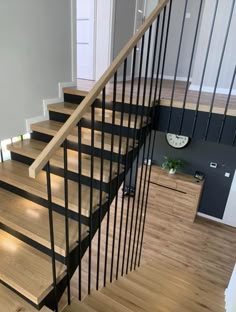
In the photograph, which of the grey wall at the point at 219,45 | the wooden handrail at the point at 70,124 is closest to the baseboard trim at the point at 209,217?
the grey wall at the point at 219,45

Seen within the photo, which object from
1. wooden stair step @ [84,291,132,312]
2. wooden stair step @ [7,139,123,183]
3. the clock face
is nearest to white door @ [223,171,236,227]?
the clock face

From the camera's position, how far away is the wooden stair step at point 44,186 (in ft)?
5.63

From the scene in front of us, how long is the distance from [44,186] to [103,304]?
100 centimetres

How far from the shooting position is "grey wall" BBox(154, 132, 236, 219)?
4723 mm

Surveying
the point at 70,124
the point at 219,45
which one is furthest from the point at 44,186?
the point at 219,45

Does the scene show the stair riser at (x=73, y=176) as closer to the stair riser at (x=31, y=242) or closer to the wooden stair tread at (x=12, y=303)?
the stair riser at (x=31, y=242)

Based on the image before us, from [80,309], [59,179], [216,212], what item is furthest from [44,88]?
[216,212]

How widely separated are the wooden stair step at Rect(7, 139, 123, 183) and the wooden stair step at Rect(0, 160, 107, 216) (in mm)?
124

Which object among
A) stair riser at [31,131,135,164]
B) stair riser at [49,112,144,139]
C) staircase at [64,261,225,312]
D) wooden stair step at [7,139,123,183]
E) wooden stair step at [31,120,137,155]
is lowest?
staircase at [64,261,225,312]

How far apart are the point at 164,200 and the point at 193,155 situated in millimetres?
1163

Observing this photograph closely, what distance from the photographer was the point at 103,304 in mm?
1703

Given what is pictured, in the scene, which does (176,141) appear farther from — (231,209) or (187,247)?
(187,247)

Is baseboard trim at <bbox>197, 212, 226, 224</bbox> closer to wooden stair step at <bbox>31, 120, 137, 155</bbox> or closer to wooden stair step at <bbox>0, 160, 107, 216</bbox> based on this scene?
wooden stair step at <bbox>31, 120, 137, 155</bbox>

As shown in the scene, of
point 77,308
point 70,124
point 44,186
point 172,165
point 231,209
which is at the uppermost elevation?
point 70,124
